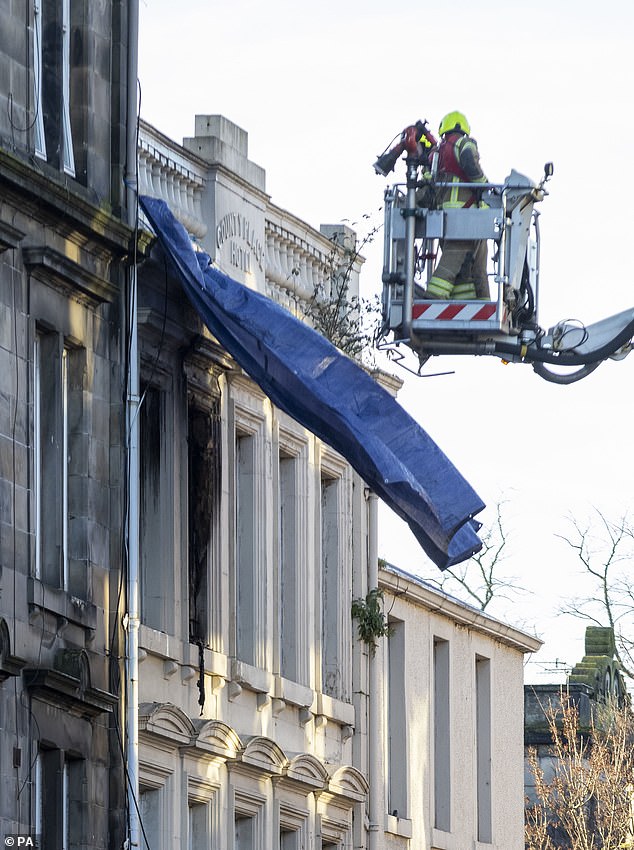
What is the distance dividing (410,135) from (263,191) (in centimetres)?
491

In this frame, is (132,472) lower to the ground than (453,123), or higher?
lower

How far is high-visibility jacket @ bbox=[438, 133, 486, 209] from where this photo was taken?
2605cm

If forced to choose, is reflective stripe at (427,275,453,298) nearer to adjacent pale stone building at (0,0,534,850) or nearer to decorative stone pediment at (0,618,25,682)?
adjacent pale stone building at (0,0,534,850)

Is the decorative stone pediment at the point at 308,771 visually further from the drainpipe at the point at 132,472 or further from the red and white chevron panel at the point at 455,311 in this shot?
the red and white chevron panel at the point at 455,311

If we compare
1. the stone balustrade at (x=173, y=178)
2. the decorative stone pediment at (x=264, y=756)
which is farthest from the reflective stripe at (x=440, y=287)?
the decorative stone pediment at (x=264, y=756)

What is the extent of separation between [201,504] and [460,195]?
444 cm

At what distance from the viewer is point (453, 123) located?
26.0m

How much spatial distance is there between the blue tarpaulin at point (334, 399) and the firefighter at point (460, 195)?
1274 millimetres

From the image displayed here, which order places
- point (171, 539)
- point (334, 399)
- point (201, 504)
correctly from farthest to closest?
1. point (201, 504)
2. point (171, 539)
3. point (334, 399)

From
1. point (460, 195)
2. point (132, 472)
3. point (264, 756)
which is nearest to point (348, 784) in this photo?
point (264, 756)

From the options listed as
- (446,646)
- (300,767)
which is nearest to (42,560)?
(300,767)

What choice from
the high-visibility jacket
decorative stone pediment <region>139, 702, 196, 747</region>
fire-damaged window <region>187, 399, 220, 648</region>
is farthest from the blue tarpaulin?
decorative stone pediment <region>139, 702, 196, 747</region>

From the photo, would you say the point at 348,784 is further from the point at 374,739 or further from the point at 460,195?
the point at 460,195

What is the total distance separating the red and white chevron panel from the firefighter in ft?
0.47
